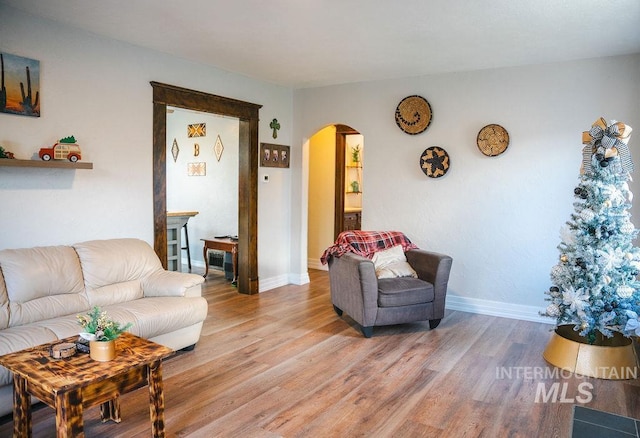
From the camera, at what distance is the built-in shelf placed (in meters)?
3.18

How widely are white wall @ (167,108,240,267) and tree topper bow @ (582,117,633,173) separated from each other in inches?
177

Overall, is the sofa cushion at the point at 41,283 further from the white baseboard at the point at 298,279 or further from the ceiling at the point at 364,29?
the white baseboard at the point at 298,279

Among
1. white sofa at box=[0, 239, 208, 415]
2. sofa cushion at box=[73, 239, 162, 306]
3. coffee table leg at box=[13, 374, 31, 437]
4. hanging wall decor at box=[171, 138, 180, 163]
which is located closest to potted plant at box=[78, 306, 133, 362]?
coffee table leg at box=[13, 374, 31, 437]

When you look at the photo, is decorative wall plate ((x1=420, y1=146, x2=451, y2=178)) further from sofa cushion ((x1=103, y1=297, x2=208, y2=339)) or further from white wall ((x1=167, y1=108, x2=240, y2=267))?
sofa cushion ((x1=103, y1=297, x2=208, y2=339))

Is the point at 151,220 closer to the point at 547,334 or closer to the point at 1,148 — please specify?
the point at 1,148

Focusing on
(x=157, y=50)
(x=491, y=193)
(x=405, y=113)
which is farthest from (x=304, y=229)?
(x=157, y=50)

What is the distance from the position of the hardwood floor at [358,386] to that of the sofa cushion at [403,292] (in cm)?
32

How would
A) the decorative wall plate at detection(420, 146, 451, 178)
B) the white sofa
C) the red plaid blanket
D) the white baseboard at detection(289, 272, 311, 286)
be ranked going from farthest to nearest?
1. the white baseboard at detection(289, 272, 311, 286)
2. the decorative wall plate at detection(420, 146, 451, 178)
3. the red plaid blanket
4. the white sofa

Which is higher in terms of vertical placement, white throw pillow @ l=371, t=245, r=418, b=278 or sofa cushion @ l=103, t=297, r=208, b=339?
white throw pillow @ l=371, t=245, r=418, b=278

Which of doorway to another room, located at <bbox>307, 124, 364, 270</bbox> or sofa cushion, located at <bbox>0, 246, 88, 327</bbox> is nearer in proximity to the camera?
sofa cushion, located at <bbox>0, 246, 88, 327</bbox>

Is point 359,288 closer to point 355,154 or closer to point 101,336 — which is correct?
point 101,336

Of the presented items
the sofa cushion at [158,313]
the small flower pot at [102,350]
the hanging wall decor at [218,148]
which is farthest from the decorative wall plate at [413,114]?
the small flower pot at [102,350]

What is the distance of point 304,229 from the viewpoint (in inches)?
243
